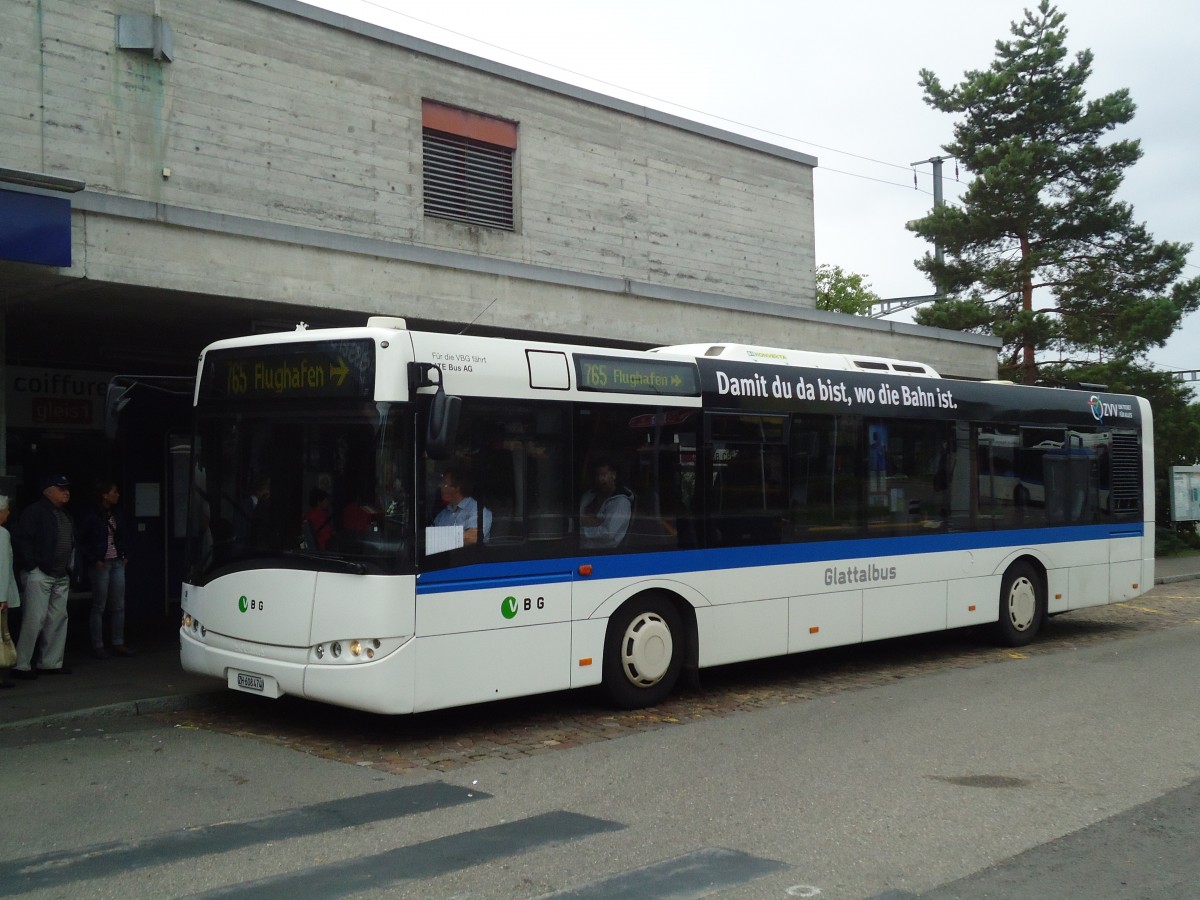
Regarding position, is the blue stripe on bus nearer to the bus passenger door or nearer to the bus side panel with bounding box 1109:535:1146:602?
the bus passenger door

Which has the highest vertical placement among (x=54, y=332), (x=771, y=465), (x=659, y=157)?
(x=659, y=157)

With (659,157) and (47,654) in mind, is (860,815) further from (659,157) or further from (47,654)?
(659,157)

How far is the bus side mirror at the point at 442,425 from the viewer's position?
25.4 feet

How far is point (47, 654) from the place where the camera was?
11094mm

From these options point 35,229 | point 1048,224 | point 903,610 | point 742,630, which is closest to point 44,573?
point 35,229

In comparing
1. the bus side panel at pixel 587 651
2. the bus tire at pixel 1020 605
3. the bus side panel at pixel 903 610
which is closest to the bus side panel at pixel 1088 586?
the bus tire at pixel 1020 605

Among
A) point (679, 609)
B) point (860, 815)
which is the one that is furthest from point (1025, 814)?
point (679, 609)

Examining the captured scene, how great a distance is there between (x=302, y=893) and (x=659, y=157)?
16.4 meters

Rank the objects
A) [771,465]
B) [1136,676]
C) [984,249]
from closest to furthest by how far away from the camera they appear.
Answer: [771,465] → [1136,676] → [984,249]

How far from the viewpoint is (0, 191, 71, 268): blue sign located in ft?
29.9

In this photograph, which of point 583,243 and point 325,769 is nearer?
point 325,769

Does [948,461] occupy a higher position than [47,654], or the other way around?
[948,461]

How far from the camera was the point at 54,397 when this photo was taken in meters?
15.4

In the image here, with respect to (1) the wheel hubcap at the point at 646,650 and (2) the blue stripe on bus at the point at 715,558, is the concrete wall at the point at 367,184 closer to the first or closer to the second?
(2) the blue stripe on bus at the point at 715,558
